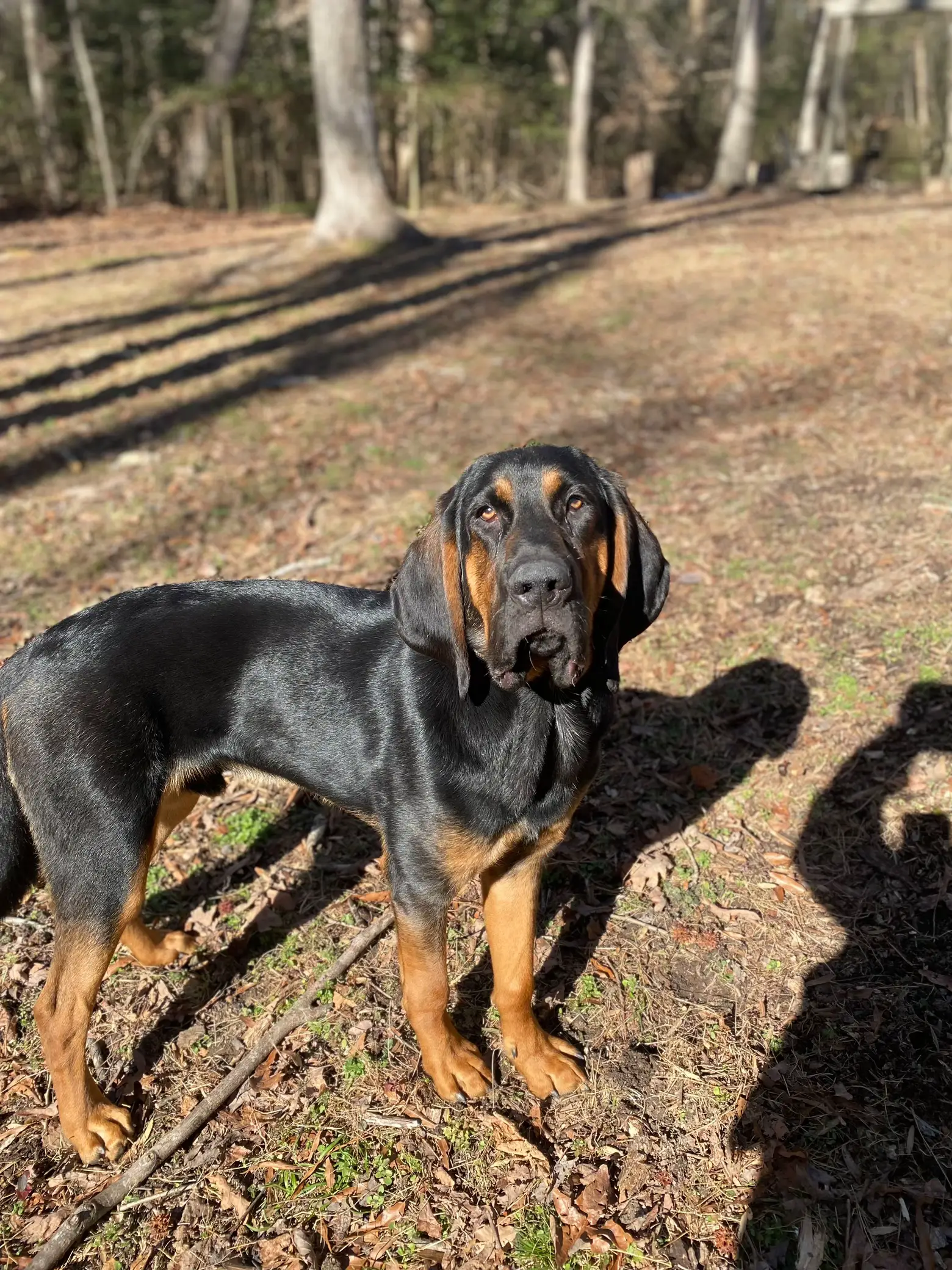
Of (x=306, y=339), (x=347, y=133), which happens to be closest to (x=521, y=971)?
(x=306, y=339)

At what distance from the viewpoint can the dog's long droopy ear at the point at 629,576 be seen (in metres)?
2.99

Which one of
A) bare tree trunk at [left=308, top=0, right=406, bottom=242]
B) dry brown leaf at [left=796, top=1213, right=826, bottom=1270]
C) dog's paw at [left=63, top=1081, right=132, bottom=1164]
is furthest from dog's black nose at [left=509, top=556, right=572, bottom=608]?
bare tree trunk at [left=308, top=0, right=406, bottom=242]

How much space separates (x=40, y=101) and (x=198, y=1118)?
90.7 ft

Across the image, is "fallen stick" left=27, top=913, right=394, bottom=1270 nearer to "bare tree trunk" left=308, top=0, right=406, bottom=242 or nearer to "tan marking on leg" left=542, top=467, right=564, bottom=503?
"tan marking on leg" left=542, top=467, right=564, bottom=503

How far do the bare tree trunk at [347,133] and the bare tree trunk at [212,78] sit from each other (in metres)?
11.4

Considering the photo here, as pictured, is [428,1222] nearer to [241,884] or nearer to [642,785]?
[241,884]

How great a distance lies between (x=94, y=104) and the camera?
2223 cm

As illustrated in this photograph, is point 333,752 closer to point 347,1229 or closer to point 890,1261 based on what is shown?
point 347,1229

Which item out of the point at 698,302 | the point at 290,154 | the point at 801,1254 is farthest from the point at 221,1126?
the point at 290,154

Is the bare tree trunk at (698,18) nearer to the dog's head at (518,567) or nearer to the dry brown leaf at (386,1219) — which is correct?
the dog's head at (518,567)

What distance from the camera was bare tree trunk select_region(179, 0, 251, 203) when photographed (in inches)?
936

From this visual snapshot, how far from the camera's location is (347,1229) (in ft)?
9.79

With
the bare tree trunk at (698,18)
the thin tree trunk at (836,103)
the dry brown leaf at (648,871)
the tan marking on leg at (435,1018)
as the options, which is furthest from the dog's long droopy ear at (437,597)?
the bare tree trunk at (698,18)

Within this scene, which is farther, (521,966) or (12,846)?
(521,966)
